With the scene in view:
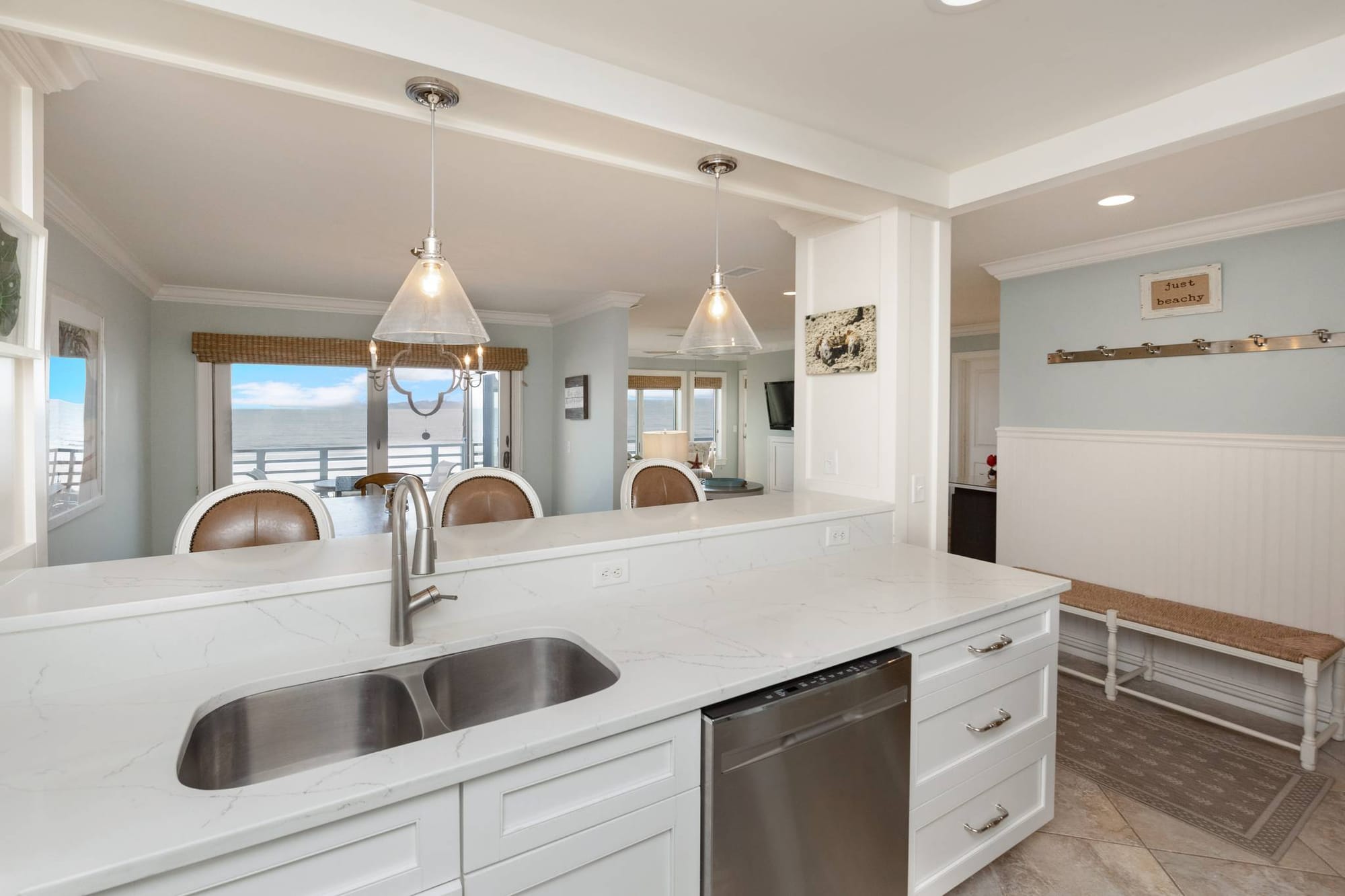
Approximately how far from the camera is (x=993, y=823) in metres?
1.81

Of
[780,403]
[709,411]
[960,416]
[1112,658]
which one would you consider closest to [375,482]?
[1112,658]

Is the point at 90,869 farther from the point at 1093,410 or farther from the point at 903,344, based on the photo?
the point at 1093,410

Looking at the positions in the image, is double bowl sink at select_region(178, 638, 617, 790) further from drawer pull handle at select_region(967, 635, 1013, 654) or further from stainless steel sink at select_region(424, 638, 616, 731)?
drawer pull handle at select_region(967, 635, 1013, 654)

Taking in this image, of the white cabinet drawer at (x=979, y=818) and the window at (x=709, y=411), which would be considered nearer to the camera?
the white cabinet drawer at (x=979, y=818)

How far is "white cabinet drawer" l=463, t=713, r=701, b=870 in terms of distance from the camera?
40.2 inches

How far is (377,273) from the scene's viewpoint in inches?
168

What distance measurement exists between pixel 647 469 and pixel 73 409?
2596mm

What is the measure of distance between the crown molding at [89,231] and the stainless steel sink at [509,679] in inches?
94.9

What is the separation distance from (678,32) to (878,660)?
164 cm

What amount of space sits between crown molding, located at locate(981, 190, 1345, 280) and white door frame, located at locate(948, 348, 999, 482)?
8.60 ft

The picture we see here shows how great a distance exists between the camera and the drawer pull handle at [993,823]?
1766 millimetres

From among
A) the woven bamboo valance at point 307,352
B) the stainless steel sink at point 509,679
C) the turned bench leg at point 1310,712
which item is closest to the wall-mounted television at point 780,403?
the woven bamboo valance at point 307,352

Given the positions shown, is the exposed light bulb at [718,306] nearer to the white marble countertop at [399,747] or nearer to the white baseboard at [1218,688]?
the white marble countertop at [399,747]

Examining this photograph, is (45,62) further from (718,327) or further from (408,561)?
(718,327)
